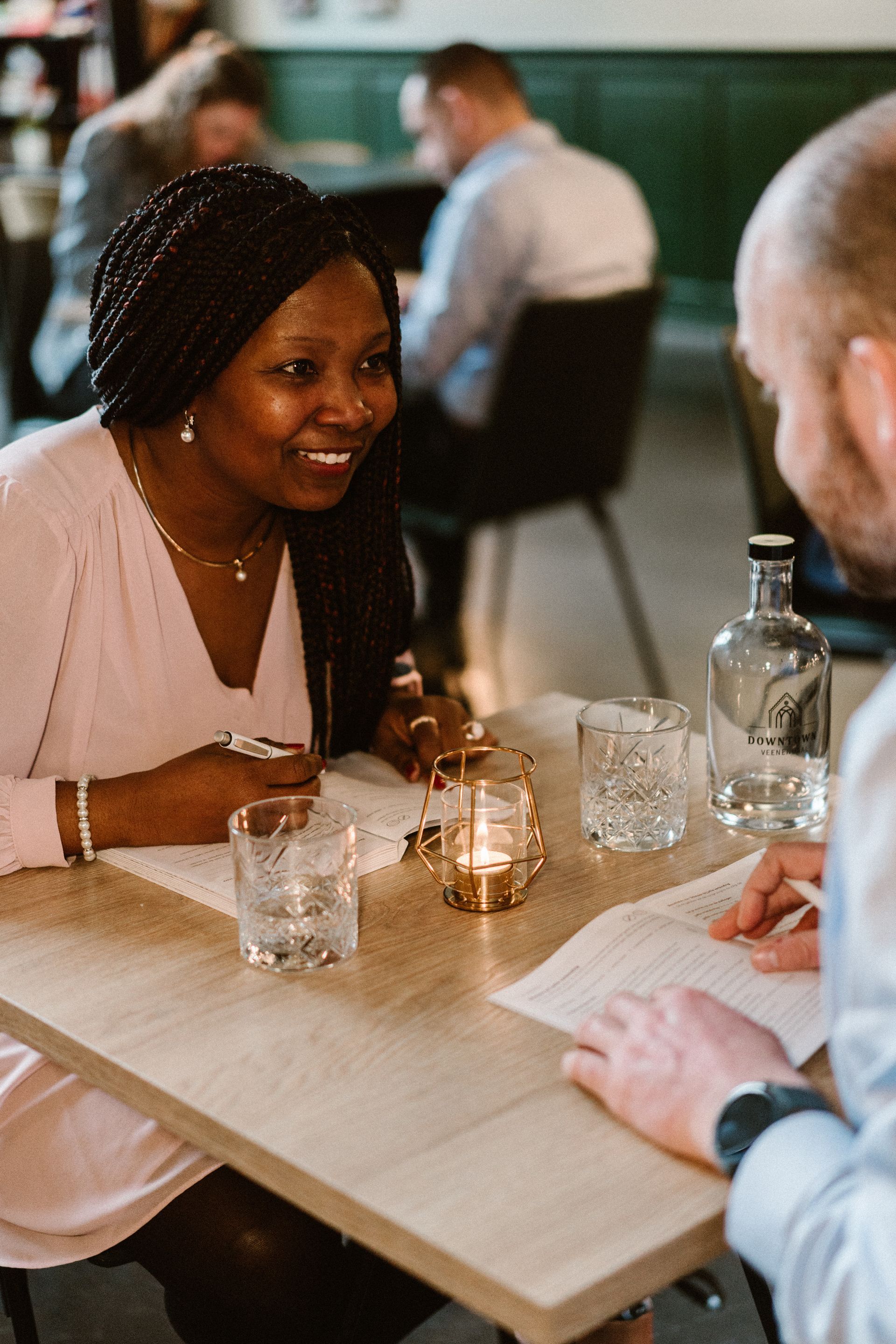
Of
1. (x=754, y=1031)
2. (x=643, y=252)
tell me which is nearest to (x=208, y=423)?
(x=754, y=1031)

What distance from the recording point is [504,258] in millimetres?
3832

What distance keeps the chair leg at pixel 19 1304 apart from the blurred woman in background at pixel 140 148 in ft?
9.35

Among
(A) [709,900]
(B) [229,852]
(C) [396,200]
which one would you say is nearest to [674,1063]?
(A) [709,900]

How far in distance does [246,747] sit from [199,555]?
13.5 inches

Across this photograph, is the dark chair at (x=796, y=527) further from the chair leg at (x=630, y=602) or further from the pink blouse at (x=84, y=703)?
the pink blouse at (x=84, y=703)

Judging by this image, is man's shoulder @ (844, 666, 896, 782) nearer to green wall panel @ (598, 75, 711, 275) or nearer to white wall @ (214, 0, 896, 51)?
white wall @ (214, 0, 896, 51)

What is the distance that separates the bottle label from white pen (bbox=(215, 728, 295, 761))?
46 centimetres

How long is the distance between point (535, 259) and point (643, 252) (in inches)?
16.0

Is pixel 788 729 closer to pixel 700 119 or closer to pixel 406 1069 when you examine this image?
pixel 406 1069

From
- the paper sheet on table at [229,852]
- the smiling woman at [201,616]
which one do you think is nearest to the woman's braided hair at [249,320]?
the smiling woman at [201,616]

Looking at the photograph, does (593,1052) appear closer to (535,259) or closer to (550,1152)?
(550,1152)

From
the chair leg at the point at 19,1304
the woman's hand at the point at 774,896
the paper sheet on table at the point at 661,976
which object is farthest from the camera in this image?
the chair leg at the point at 19,1304

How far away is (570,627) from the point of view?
176 inches

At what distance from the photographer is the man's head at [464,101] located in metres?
4.06
